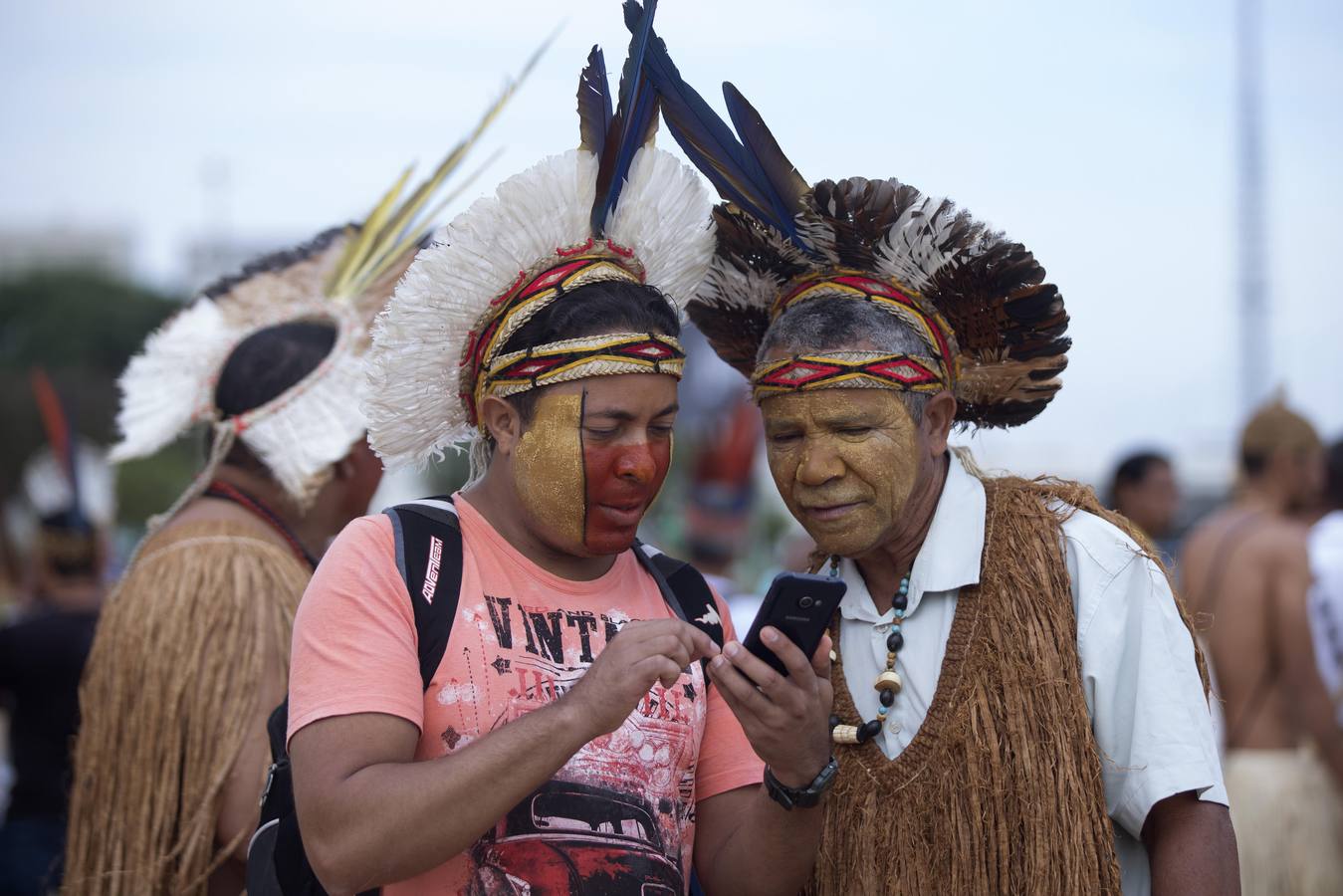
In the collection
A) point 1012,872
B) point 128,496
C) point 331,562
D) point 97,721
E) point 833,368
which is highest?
point 128,496

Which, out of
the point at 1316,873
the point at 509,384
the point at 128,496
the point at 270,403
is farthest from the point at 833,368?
the point at 128,496

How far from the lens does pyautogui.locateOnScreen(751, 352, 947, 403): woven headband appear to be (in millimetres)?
2623

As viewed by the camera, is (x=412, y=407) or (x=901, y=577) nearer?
(x=412, y=407)

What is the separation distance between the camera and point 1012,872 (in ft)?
8.19

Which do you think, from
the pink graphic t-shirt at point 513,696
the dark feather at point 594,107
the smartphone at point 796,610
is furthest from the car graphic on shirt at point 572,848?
the dark feather at point 594,107

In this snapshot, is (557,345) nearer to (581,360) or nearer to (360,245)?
(581,360)

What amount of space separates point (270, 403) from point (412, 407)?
1170mm

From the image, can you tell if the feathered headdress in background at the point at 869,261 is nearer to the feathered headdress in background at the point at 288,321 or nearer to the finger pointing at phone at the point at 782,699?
the finger pointing at phone at the point at 782,699

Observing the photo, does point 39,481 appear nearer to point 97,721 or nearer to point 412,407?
point 97,721

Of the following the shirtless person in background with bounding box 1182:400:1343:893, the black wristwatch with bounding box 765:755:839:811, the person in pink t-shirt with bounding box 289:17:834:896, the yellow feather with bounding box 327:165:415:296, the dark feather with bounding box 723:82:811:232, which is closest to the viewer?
the person in pink t-shirt with bounding box 289:17:834:896

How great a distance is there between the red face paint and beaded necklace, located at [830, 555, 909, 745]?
0.46 metres

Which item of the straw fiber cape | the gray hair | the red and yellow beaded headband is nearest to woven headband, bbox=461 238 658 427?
the red and yellow beaded headband

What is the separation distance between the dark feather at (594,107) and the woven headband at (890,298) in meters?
0.57

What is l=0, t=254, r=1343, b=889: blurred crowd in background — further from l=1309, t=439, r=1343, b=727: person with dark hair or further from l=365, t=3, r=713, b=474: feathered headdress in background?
l=365, t=3, r=713, b=474: feathered headdress in background
